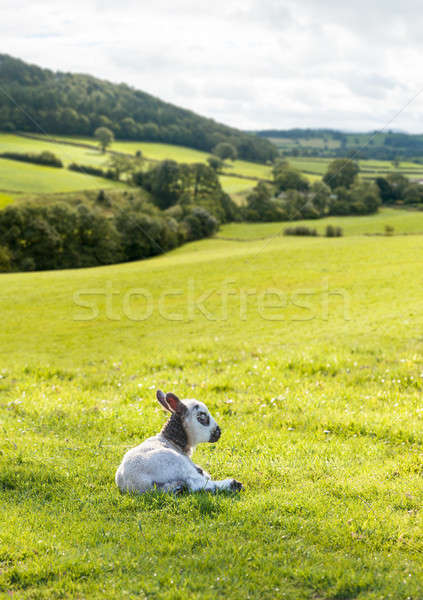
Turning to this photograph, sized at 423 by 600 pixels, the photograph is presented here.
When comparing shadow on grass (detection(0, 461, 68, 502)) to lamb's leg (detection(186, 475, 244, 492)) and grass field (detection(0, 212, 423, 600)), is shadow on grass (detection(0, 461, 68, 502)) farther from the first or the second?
lamb's leg (detection(186, 475, 244, 492))

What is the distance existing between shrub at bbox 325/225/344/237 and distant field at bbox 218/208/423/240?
1088mm

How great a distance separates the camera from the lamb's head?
723cm

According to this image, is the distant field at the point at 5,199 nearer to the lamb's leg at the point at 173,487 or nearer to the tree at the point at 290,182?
the tree at the point at 290,182

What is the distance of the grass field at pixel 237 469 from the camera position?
16.6ft

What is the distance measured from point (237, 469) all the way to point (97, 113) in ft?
513

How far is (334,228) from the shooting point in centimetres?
6356

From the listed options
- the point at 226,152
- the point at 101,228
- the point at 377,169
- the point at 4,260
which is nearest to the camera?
the point at 4,260

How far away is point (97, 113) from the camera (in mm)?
147375

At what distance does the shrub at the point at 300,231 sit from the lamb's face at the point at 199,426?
59.8 meters

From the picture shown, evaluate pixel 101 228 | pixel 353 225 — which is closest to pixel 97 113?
pixel 101 228

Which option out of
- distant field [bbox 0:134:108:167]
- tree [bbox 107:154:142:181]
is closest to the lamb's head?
tree [bbox 107:154:142:181]

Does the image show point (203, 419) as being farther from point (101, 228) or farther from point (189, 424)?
point (101, 228)

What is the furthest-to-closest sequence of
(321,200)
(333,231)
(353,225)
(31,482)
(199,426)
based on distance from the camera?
(321,200) → (353,225) → (333,231) → (31,482) → (199,426)

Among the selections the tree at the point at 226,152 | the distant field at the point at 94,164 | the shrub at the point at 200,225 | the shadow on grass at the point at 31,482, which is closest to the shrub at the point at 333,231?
the shrub at the point at 200,225
